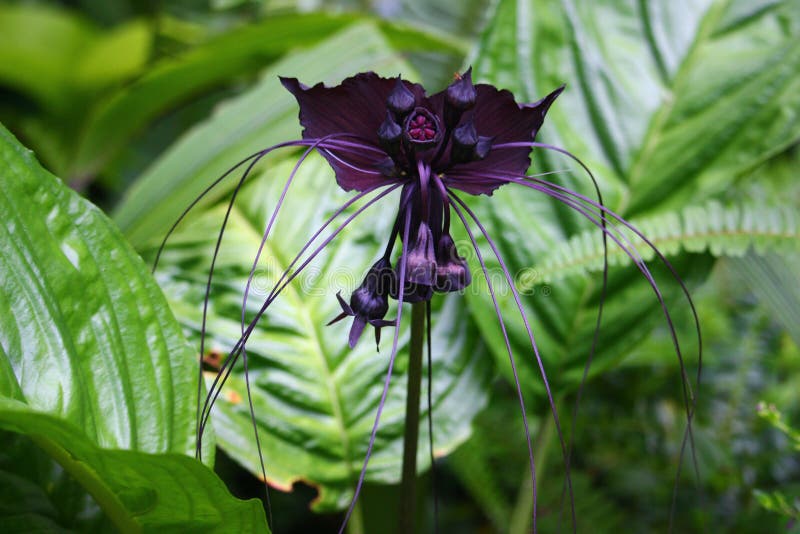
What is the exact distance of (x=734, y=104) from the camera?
0.83 m

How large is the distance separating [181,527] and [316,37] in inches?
31.2

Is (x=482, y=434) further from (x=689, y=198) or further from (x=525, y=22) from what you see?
(x=525, y=22)

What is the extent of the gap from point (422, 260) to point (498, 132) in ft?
0.35

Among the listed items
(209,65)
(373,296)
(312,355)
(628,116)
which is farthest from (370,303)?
(209,65)

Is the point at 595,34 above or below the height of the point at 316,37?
below

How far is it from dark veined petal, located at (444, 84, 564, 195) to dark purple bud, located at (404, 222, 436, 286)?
0.05m

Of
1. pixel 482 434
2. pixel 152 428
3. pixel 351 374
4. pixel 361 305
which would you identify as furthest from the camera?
pixel 482 434

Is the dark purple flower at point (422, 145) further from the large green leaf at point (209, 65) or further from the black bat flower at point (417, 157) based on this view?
the large green leaf at point (209, 65)


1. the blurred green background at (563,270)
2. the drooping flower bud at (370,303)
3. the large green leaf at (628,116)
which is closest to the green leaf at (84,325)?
the blurred green background at (563,270)

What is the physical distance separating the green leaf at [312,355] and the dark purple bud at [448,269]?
0.35 m

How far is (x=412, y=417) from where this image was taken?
20.5 inches

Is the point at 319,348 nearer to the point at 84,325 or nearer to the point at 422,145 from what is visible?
the point at 84,325

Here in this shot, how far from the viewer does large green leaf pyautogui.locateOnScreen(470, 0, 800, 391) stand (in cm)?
82

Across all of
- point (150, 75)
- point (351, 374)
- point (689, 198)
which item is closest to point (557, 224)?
point (689, 198)
